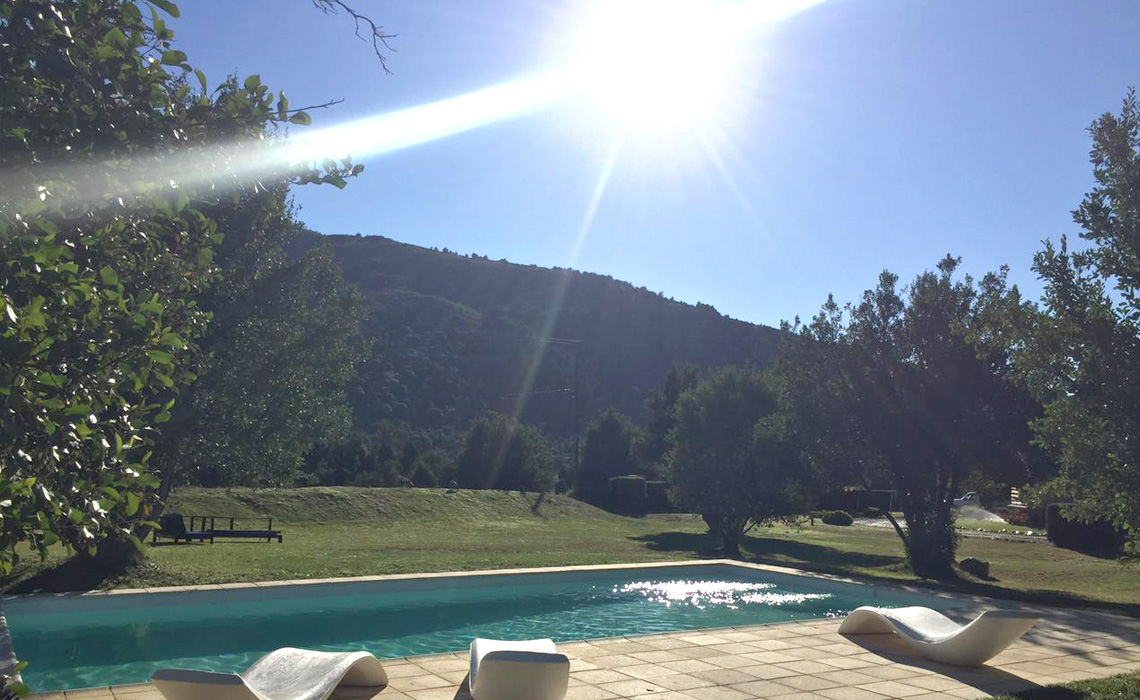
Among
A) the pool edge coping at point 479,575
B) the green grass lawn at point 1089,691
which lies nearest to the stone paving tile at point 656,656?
the green grass lawn at point 1089,691

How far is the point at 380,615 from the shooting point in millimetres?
12914

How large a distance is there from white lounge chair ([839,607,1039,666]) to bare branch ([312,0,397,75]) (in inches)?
274

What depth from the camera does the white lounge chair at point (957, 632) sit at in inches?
303

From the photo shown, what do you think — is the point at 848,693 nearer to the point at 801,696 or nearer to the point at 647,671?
the point at 801,696

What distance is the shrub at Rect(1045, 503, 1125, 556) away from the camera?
22.9 meters

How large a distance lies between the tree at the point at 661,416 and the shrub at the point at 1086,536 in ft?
81.1

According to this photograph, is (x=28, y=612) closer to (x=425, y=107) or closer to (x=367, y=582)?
(x=367, y=582)

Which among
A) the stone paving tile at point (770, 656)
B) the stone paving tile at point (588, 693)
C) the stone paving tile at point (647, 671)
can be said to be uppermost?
the stone paving tile at point (770, 656)

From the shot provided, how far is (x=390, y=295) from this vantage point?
8331 cm

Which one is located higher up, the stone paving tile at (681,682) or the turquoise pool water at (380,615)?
the stone paving tile at (681,682)

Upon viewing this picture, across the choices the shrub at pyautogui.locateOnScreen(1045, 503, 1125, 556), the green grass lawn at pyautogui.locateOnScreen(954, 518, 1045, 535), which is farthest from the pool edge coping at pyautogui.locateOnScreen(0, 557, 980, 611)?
the green grass lawn at pyautogui.locateOnScreen(954, 518, 1045, 535)

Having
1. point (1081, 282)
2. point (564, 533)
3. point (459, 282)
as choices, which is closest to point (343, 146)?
point (1081, 282)

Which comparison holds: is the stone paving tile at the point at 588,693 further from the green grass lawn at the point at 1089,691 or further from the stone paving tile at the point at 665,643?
the green grass lawn at the point at 1089,691

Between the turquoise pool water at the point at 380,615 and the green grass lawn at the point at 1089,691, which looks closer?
the green grass lawn at the point at 1089,691
